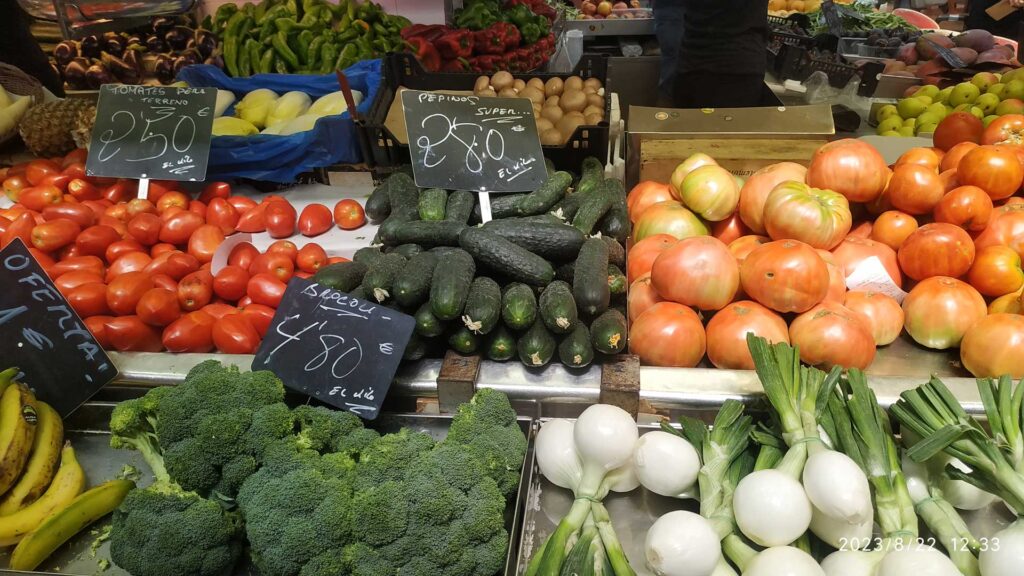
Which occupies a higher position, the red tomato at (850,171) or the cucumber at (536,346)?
the red tomato at (850,171)

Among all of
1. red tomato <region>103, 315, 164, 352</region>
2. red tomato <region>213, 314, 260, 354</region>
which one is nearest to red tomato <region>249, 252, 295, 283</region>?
red tomato <region>213, 314, 260, 354</region>

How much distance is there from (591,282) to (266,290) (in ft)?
3.97

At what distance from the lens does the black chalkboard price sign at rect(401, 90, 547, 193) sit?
2.01 m

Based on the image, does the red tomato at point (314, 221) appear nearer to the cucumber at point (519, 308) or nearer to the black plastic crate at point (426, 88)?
the black plastic crate at point (426, 88)

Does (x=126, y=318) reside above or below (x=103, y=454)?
above

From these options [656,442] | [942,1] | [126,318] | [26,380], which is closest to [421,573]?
[656,442]

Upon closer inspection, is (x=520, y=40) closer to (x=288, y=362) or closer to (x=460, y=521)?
(x=288, y=362)

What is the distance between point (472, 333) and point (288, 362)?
1.63 feet

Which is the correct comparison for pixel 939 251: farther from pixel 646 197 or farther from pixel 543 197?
pixel 543 197

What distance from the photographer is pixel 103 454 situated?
1.60 meters

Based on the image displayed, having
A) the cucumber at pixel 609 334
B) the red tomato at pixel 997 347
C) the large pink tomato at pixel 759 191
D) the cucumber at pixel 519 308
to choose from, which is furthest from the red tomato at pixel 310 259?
the red tomato at pixel 997 347

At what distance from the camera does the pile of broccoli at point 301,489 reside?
1117mm

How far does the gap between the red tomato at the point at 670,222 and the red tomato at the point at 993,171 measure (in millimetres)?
877

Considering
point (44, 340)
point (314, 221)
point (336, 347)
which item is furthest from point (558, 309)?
point (314, 221)
